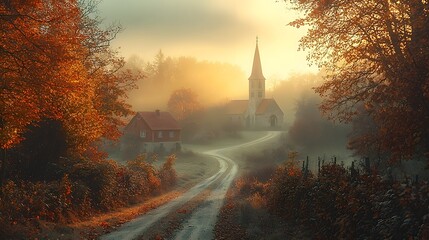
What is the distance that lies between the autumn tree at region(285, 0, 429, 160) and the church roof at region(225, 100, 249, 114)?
9536 centimetres

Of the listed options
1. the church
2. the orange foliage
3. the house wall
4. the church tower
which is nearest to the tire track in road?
the orange foliage

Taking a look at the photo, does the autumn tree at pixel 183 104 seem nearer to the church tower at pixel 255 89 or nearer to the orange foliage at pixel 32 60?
the church tower at pixel 255 89

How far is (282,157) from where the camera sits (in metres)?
59.9

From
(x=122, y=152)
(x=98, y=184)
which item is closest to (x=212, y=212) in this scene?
(x=98, y=184)

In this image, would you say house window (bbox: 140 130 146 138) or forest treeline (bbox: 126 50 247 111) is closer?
house window (bbox: 140 130 146 138)

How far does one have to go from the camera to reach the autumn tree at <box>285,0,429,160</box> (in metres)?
13.0

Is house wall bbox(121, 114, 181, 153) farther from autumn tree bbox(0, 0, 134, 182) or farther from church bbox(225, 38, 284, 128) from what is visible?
autumn tree bbox(0, 0, 134, 182)

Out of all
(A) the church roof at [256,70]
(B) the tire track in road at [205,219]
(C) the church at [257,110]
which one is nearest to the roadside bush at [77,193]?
(B) the tire track in road at [205,219]

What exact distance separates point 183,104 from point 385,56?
8334 centimetres

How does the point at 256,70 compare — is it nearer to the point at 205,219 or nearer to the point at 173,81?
the point at 173,81

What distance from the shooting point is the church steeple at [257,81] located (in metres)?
109

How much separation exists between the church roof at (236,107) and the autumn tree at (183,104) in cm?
1591

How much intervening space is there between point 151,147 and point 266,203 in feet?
173

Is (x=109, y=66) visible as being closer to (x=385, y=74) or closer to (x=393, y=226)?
(x=385, y=74)
